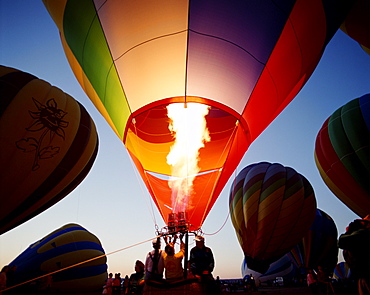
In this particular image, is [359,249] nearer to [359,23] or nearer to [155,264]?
[155,264]

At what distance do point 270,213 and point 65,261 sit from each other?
7224 mm

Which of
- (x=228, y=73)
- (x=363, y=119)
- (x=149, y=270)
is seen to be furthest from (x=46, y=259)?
(x=363, y=119)

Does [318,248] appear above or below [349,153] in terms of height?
below

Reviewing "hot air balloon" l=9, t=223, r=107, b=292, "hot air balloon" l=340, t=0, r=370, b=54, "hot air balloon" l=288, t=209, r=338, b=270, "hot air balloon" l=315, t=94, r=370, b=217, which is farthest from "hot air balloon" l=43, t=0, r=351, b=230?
"hot air balloon" l=288, t=209, r=338, b=270

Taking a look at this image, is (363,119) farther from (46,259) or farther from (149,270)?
(46,259)

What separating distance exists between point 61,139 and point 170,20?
4.82 meters

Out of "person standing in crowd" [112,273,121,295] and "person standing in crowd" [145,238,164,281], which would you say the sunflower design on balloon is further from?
"person standing in crowd" [145,238,164,281]

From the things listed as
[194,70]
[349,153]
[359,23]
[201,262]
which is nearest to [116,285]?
[201,262]

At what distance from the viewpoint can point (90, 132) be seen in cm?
834

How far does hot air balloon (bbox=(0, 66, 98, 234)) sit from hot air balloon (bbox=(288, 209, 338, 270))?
10403mm

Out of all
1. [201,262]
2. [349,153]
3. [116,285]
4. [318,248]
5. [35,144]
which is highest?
[35,144]

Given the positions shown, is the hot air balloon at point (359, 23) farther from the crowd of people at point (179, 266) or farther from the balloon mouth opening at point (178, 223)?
the crowd of people at point (179, 266)

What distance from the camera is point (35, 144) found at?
6.60 metres

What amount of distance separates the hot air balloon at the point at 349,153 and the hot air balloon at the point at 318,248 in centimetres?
367
